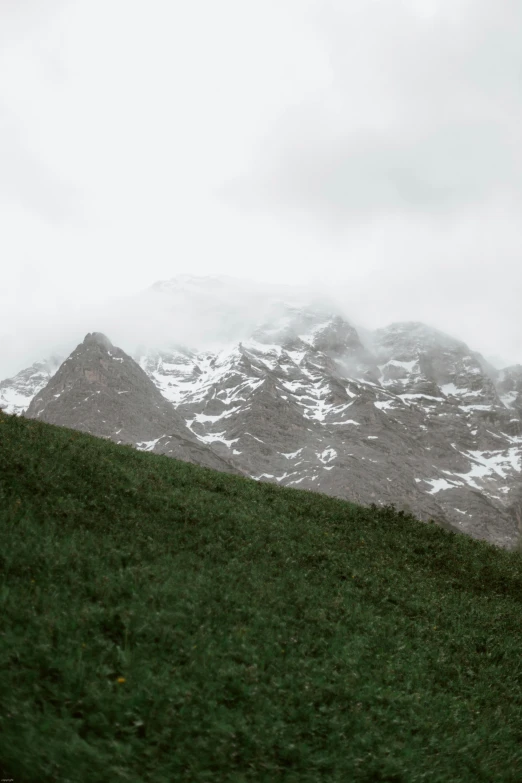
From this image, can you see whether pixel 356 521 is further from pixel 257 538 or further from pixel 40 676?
pixel 40 676

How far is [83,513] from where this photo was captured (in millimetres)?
14047

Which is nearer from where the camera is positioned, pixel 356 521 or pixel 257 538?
pixel 257 538

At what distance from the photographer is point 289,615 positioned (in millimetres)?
12008

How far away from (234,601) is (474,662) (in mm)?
5459

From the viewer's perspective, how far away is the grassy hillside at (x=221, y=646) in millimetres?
7812

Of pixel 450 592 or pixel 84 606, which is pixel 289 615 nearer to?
pixel 84 606

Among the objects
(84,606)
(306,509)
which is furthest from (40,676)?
(306,509)

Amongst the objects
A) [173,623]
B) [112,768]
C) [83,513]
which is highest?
[83,513]

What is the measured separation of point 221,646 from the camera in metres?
9.95

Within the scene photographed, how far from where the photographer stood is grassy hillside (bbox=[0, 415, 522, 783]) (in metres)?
7.81

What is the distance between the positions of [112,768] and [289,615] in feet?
17.9

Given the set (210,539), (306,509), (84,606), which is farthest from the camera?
(306,509)

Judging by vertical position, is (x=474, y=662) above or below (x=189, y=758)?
above

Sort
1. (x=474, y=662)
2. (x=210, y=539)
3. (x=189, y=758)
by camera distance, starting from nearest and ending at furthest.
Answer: (x=189, y=758) < (x=474, y=662) < (x=210, y=539)
